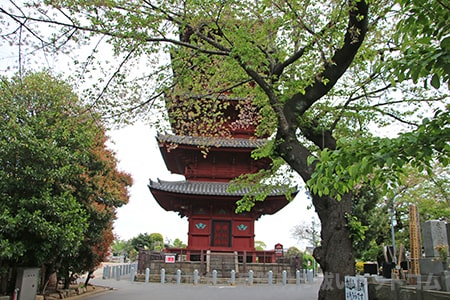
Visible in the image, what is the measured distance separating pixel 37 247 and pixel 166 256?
10.1 metres

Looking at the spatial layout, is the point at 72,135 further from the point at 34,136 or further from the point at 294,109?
the point at 294,109

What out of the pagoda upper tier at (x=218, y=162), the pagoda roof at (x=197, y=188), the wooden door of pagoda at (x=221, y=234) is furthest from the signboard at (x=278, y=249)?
the pagoda upper tier at (x=218, y=162)

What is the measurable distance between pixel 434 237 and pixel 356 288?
7.78 meters

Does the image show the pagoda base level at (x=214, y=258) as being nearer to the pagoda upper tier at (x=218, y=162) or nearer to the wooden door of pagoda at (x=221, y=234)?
the wooden door of pagoda at (x=221, y=234)

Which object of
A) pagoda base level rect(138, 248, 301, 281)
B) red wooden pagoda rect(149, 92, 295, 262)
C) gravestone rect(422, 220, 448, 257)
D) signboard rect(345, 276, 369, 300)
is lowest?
pagoda base level rect(138, 248, 301, 281)

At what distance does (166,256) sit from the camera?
60.2ft

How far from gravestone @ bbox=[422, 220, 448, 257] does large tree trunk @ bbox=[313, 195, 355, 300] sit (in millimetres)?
7078

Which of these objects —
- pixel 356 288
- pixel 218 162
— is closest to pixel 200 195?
pixel 218 162

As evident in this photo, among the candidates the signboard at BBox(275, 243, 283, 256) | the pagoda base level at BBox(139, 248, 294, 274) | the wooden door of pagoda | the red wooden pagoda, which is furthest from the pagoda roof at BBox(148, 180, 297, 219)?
the pagoda base level at BBox(139, 248, 294, 274)

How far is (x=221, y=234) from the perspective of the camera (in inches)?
774

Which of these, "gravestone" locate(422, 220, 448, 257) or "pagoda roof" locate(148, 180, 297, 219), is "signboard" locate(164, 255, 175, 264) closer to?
"pagoda roof" locate(148, 180, 297, 219)

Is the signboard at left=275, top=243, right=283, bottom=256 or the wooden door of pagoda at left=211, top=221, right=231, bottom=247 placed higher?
the wooden door of pagoda at left=211, top=221, right=231, bottom=247

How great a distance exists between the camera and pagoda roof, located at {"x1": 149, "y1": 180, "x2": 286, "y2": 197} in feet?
61.8

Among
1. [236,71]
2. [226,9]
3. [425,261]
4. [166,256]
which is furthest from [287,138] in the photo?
[166,256]
